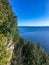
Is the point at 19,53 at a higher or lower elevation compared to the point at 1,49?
lower

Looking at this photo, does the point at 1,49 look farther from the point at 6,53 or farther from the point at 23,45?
the point at 23,45

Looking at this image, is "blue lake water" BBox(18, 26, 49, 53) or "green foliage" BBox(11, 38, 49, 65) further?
"blue lake water" BBox(18, 26, 49, 53)

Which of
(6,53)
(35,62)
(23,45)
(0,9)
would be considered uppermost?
(0,9)

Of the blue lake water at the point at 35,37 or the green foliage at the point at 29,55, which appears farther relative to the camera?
the blue lake water at the point at 35,37

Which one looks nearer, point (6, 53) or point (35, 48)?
point (6, 53)

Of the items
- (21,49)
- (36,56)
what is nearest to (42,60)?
(36,56)

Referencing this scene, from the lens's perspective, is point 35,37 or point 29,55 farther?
point 35,37

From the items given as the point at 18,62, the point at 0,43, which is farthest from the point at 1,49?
the point at 18,62

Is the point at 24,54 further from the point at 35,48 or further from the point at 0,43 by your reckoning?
the point at 0,43

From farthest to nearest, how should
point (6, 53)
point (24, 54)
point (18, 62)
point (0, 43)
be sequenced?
point (24, 54) < point (18, 62) < point (6, 53) < point (0, 43)

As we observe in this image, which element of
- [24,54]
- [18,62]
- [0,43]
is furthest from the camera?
[24,54]
